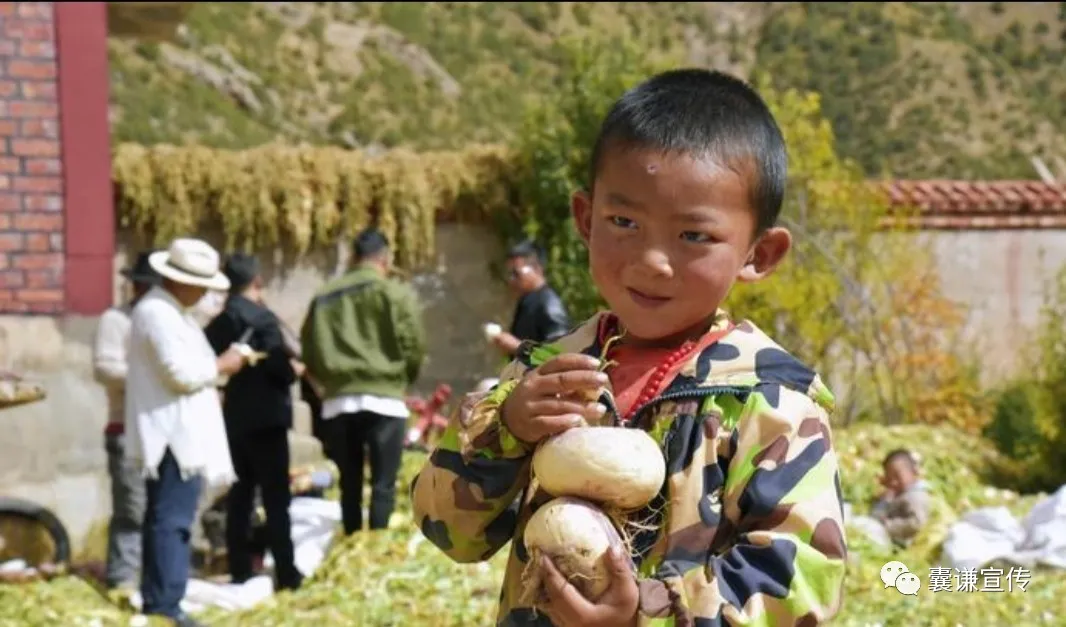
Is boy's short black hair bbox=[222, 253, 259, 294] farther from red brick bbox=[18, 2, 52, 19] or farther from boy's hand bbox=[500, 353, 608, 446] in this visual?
boy's hand bbox=[500, 353, 608, 446]

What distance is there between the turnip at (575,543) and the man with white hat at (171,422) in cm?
466

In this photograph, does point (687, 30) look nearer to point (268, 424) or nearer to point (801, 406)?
point (268, 424)

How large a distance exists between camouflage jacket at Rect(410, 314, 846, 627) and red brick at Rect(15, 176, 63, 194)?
7291mm

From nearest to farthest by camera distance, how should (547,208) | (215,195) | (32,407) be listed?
(32,407) → (215,195) → (547,208)

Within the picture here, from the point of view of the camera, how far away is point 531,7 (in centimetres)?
4812

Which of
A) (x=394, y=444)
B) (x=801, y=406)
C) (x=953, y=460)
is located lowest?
(x=953, y=460)

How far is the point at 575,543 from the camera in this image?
1.93 metres

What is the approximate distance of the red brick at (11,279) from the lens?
28.7 ft

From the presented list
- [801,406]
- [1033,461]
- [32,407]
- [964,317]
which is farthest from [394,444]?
[964,317]

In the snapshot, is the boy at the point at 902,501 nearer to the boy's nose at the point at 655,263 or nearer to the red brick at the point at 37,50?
the red brick at the point at 37,50

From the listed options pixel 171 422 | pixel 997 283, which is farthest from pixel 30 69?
pixel 997 283

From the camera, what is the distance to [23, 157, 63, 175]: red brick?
29.0ft

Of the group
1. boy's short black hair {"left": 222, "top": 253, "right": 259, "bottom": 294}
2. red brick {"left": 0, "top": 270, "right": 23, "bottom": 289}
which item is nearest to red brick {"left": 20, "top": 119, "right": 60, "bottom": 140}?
red brick {"left": 0, "top": 270, "right": 23, "bottom": 289}

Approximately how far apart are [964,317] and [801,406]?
11359mm
